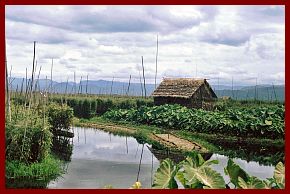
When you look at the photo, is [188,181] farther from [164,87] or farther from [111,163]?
[164,87]

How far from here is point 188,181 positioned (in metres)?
3.67

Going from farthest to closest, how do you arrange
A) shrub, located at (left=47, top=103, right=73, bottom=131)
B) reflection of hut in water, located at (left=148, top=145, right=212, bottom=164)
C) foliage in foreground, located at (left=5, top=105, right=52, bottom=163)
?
shrub, located at (left=47, top=103, right=73, bottom=131)
reflection of hut in water, located at (left=148, top=145, right=212, bottom=164)
foliage in foreground, located at (left=5, top=105, right=52, bottom=163)

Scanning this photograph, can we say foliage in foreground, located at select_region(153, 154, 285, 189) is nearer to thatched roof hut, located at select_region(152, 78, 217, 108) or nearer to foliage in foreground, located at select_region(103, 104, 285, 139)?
foliage in foreground, located at select_region(103, 104, 285, 139)

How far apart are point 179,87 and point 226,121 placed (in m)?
8.01

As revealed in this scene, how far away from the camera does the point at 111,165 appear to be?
35.9 feet

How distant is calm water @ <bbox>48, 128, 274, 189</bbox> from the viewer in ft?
28.8

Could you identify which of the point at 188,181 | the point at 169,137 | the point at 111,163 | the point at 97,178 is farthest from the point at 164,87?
the point at 188,181

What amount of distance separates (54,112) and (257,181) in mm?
11830

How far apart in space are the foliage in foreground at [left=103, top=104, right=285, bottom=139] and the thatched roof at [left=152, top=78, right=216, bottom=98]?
227cm

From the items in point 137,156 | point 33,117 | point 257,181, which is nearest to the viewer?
point 257,181

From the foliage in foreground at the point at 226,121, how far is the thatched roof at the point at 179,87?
2.27 metres

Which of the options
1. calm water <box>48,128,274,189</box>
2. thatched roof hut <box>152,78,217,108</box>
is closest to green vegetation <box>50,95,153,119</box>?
thatched roof hut <box>152,78,217,108</box>

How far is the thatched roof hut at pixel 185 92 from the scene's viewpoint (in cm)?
2342

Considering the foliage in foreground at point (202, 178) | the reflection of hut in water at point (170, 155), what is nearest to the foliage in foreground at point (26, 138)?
the reflection of hut in water at point (170, 155)
